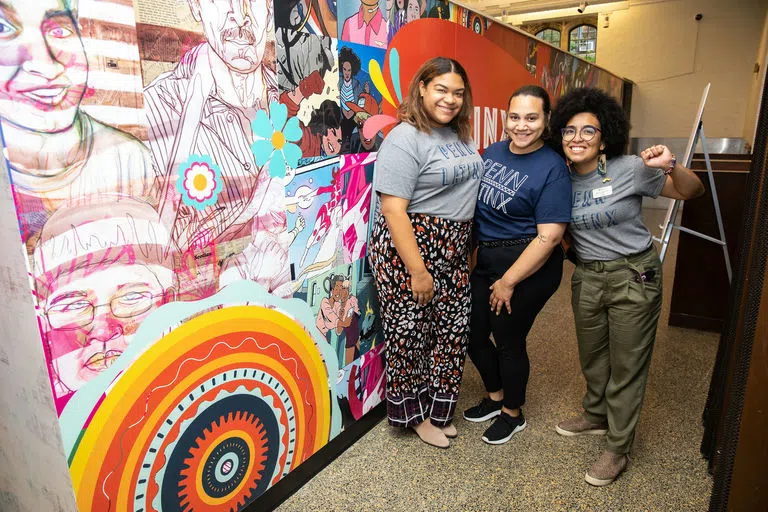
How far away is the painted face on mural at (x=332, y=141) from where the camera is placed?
1891mm

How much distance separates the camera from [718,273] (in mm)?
3406

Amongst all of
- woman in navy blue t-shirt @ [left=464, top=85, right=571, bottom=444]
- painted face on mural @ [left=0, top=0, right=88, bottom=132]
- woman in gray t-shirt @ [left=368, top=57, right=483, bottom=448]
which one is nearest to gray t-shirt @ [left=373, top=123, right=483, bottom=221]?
woman in gray t-shirt @ [left=368, top=57, right=483, bottom=448]

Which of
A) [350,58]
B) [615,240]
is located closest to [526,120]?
[615,240]

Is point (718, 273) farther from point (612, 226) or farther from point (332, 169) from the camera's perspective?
point (332, 169)

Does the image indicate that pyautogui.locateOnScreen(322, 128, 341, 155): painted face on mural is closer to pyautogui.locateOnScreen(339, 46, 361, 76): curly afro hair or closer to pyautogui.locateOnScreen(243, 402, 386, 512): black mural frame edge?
pyautogui.locateOnScreen(339, 46, 361, 76): curly afro hair

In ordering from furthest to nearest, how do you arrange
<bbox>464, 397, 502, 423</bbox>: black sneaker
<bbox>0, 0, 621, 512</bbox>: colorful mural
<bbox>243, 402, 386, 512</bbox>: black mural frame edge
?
<bbox>464, 397, 502, 423</bbox>: black sneaker < <bbox>243, 402, 386, 512</bbox>: black mural frame edge < <bbox>0, 0, 621, 512</bbox>: colorful mural

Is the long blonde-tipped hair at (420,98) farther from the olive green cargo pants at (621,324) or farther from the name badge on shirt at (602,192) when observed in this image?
A: the olive green cargo pants at (621,324)

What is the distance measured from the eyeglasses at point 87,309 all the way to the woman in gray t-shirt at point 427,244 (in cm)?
90

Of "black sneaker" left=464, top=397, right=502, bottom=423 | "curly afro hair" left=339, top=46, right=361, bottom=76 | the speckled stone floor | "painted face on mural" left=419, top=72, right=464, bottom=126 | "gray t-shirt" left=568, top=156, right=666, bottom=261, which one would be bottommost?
the speckled stone floor

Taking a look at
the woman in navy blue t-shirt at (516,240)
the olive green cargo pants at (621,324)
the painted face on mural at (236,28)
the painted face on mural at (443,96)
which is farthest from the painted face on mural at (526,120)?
the painted face on mural at (236,28)

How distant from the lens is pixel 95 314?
125 centimetres

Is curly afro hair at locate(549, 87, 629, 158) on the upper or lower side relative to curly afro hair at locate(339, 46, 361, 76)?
lower

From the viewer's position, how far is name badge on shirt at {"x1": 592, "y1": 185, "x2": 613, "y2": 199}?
1.87 m

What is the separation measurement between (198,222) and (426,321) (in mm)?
1070
